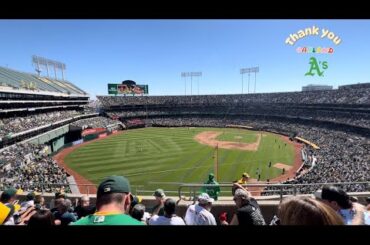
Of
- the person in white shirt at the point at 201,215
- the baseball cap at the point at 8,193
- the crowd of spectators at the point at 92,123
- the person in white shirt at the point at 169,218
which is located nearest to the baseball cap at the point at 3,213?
the baseball cap at the point at 8,193

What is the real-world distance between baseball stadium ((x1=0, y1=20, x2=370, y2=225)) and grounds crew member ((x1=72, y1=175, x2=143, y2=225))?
9 cm

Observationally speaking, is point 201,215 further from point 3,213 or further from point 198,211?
point 3,213

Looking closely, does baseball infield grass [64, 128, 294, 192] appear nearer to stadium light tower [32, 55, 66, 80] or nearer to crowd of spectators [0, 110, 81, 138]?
crowd of spectators [0, 110, 81, 138]

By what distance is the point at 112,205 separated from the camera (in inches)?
89.1

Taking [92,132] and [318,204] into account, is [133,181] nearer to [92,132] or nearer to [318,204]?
[318,204]

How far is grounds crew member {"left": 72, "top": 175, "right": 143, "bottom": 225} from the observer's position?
212 cm

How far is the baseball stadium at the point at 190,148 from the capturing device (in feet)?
27.8

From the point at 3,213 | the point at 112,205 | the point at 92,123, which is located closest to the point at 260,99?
the point at 92,123

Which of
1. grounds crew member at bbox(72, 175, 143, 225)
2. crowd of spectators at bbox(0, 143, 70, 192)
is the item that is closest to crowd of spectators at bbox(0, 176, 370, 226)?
grounds crew member at bbox(72, 175, 143, 225)

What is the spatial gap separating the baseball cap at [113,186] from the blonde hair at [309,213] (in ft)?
4.23

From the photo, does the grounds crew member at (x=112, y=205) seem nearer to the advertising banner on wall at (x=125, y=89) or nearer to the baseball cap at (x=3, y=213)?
the baseball cap at (x=3, y=213)

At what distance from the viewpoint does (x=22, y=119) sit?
1591 inches
